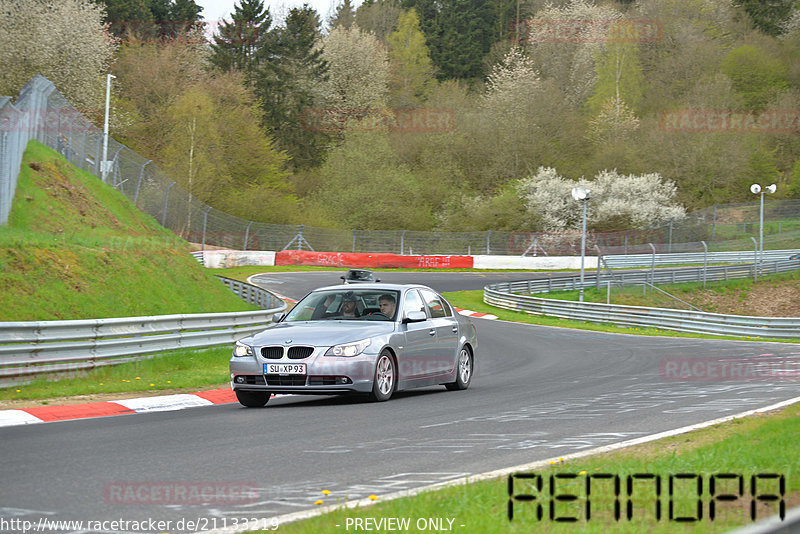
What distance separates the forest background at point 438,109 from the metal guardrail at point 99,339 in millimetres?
43497

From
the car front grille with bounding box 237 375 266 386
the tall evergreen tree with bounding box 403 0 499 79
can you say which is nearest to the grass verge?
the car front grille with bounding box 237 375 266 386

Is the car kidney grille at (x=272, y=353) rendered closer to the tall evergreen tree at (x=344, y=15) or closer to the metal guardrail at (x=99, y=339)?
the metal guardrail at (x=99, y=339)

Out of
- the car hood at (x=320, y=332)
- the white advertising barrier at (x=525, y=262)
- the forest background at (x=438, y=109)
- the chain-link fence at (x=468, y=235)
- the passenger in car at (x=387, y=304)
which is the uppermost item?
the forest background at (x=438, y=109)

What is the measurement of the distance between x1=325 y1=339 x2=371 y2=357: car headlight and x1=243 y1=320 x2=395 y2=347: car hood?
72mm

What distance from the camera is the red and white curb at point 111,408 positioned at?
10156 mm

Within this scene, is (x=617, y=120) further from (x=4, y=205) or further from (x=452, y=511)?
(x=452, y=511)

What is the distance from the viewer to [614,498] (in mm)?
5500

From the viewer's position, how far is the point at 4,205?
21297 millimetres

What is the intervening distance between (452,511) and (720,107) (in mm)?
72401

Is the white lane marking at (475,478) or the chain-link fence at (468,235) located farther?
the chain-link fence at (468,235)

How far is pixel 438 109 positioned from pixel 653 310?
48239 millimetres

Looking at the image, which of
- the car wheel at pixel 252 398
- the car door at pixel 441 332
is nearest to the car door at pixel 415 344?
the car door at pixel 441 332

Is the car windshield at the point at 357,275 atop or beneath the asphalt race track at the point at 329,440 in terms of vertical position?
atop

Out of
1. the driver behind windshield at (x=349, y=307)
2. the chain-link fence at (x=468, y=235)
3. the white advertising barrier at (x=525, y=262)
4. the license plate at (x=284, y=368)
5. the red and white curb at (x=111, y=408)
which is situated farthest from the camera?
the white advertising barrier at (x=525, y=262)
